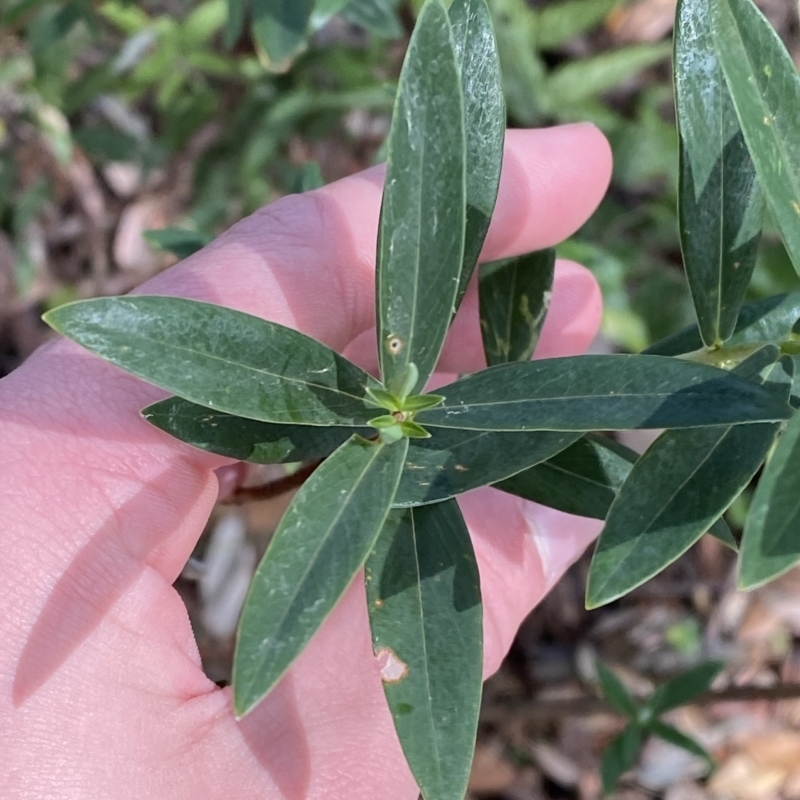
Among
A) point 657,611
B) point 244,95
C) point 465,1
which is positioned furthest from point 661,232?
point 465,1

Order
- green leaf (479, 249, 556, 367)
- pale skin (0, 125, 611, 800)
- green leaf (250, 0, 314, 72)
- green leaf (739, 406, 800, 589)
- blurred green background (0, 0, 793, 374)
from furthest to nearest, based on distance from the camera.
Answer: blurred green background (0, 0, 793, 374), green leaf (250, 0, 314, 72), green leaf (479, 249, 556, 367), pale skin (0, 125, 611, 800), green leaf (739, 406, 800, 589)

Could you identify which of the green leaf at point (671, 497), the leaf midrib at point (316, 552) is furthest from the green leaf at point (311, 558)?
the green leaf at point (671, 497)

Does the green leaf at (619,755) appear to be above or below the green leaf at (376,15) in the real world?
below

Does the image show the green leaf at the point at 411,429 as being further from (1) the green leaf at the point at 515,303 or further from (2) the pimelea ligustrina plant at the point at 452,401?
(1) the green leaf at the point at 515,303

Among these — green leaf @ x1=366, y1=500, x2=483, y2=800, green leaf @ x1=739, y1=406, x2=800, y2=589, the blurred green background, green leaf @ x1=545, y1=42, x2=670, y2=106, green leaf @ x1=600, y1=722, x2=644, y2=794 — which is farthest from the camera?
green leaf @ x1=545, y1=42, x2=670, y2=106

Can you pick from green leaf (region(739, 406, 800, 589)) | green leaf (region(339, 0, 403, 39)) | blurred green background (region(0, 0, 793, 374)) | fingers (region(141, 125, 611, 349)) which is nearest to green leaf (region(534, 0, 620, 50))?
blurred green background (region(0, 0, 793, 374))

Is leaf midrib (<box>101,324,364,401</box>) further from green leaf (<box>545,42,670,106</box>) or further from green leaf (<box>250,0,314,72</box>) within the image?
green leaf (<box>545,42,670,106</box>)

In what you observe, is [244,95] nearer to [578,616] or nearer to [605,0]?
[605,0]
